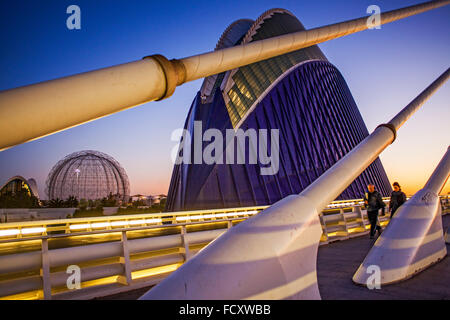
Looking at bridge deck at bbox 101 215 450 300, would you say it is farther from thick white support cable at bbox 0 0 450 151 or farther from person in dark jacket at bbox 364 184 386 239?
person in dark jacket at bbox 364 184 386 239

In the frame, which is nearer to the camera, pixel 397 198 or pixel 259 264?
pixel 259 264

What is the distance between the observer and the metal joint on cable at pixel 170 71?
8.58 ft

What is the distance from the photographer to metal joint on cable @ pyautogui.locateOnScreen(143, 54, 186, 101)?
2615mm

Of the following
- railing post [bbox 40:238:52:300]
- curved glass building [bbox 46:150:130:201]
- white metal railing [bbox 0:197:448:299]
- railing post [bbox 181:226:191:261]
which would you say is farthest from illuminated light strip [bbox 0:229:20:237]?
curved glass building [bbox 46:150:130:201]

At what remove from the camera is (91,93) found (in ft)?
6.92

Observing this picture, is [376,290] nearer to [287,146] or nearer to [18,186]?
[287,146]

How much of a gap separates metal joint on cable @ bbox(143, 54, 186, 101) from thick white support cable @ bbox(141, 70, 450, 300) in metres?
1.39

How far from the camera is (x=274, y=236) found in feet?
7.78

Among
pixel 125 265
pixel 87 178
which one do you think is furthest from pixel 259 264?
pixel 87 178

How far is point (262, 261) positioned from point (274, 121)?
2674 centimetres

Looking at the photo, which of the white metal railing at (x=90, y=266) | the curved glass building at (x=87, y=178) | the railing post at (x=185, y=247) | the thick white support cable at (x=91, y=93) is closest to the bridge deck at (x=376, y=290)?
the white metal railing at (x=90, y=266)

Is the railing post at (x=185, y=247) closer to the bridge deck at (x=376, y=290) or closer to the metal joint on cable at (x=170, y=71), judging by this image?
the bridge deck at (x=376, y=290)
